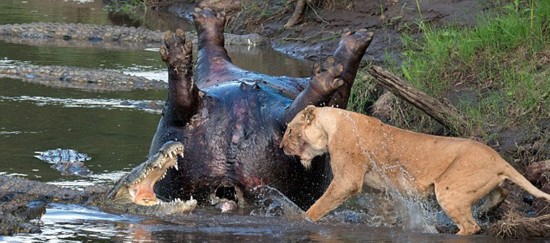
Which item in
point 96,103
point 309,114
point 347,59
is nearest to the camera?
point 309,114

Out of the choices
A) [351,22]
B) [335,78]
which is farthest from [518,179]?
[351,22]

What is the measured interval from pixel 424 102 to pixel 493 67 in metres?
1.68

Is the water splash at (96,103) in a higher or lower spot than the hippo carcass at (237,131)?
lower

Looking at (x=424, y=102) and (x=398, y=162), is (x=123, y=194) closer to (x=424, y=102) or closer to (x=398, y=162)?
(x=398, y=162)

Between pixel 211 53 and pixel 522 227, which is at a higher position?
pixel 211 53

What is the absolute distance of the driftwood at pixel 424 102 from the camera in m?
8.66

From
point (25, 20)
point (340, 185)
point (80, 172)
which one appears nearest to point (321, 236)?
point (340, 185)

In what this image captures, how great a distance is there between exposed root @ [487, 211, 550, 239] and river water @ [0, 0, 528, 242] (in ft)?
0.29

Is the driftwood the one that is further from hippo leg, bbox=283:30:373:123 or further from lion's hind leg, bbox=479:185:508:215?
lion's hind leg, bbox=479:185:508:215

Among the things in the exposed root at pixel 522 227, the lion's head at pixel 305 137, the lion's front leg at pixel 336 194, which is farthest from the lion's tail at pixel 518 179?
the lion's head at pixel 305 137

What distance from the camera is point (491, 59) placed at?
10.5m

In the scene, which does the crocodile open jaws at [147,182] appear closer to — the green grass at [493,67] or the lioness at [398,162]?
the lioness at [398,162]

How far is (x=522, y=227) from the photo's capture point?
6738 mm

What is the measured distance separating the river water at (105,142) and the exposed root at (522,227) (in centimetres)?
9
